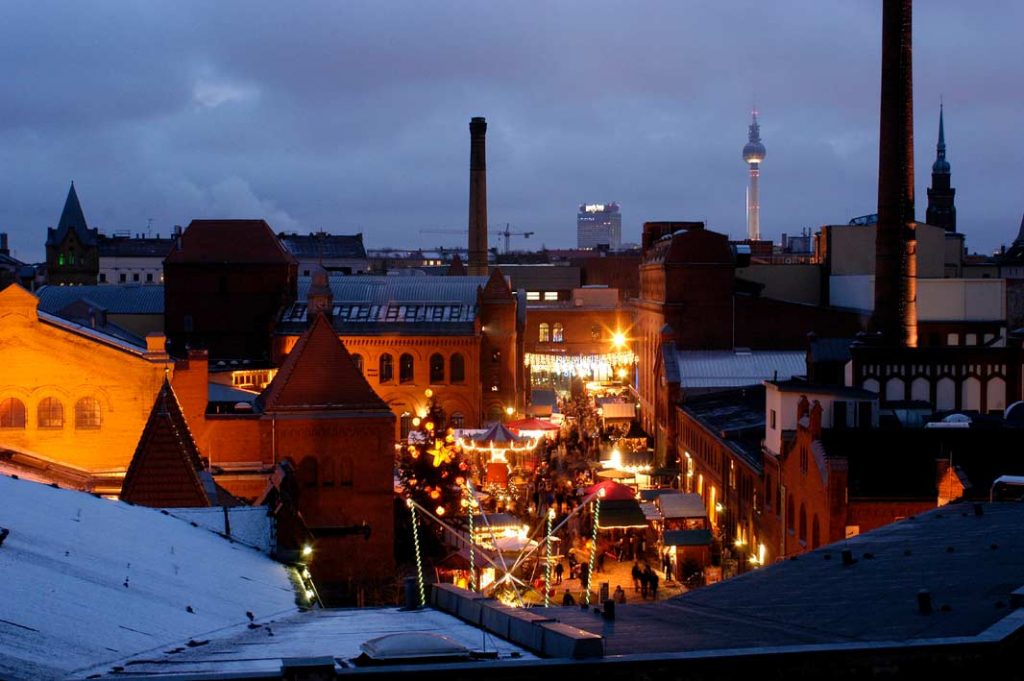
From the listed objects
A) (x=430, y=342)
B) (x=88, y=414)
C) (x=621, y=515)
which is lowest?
(x=621, y=515)

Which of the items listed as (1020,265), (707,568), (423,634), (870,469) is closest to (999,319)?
(707,568)

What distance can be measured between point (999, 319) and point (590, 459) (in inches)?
739

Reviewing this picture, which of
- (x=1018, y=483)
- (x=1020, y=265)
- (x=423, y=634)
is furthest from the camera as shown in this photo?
(x=1020, y=265)

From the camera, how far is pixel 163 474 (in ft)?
82.7

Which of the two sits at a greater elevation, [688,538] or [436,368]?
[436,368]

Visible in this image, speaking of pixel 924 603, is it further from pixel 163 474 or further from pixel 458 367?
pixel 458 367

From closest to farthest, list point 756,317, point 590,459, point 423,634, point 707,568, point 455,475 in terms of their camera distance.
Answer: point 423,634
point 707,568
point 455,475
point 590,459
point 756,317

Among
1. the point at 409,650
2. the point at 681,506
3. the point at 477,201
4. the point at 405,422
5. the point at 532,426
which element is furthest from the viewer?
the point at 477,201

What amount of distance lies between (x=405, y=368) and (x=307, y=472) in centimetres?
3686

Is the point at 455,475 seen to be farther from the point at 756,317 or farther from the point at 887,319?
the point at 756,317

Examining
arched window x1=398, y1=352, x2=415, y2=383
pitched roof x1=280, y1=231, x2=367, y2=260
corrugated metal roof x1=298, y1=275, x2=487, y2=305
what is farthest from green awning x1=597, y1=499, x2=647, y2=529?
pitched roof x1=280, y1=231, x2=367, y2=260

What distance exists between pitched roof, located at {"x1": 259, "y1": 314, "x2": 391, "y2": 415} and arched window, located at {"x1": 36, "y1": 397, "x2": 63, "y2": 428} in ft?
19.5

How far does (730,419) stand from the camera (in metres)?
45.4

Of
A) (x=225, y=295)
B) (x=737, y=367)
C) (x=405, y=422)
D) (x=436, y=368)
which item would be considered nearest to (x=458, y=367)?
(x=436, y=368)
